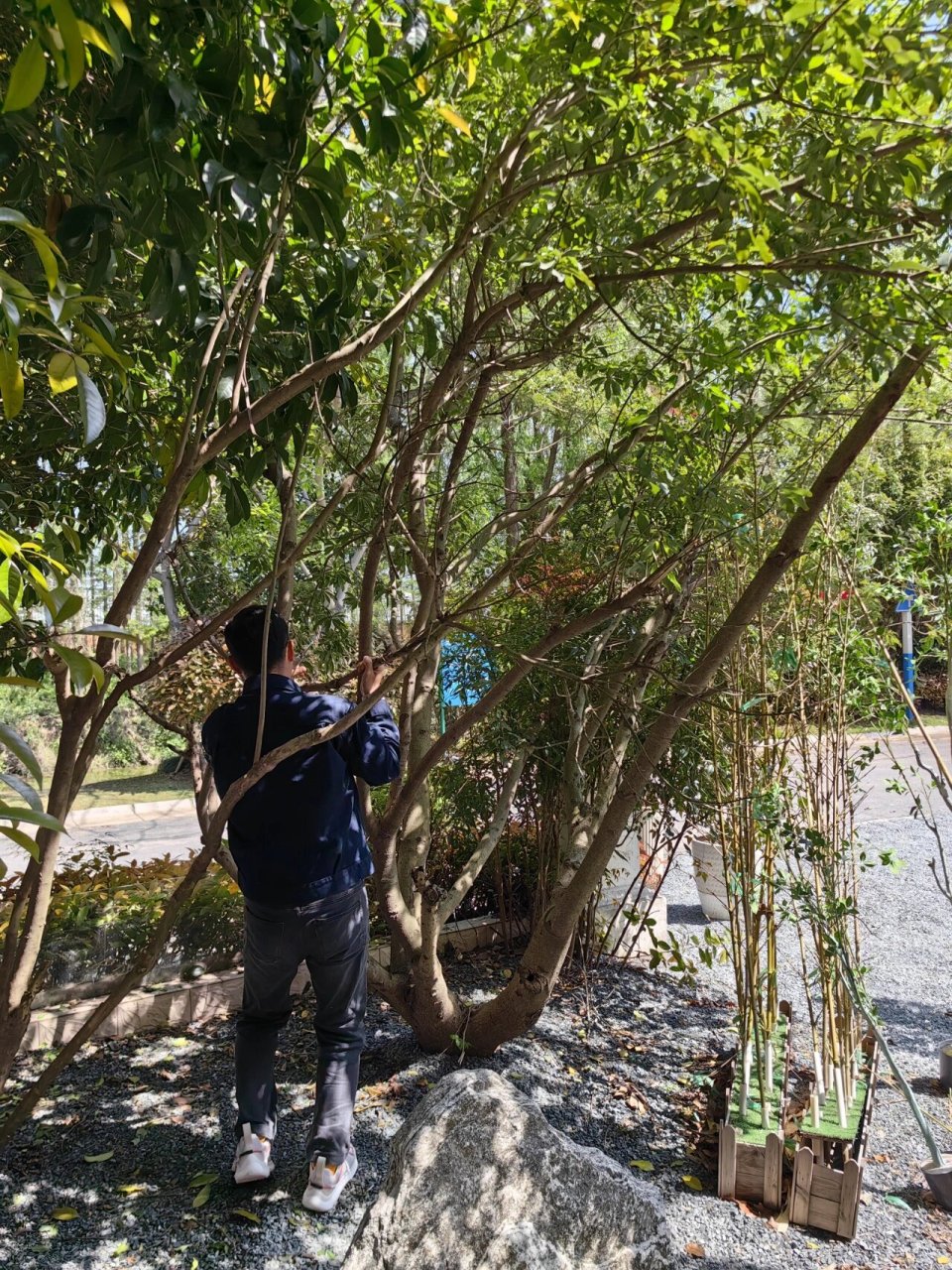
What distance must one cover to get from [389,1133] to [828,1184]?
1.44 m

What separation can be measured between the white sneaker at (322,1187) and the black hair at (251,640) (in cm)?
150

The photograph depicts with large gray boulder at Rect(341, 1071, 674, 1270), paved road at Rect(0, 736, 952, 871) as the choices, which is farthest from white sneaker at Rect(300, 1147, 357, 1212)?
paved road at Rect(0, 736, 952, 871)

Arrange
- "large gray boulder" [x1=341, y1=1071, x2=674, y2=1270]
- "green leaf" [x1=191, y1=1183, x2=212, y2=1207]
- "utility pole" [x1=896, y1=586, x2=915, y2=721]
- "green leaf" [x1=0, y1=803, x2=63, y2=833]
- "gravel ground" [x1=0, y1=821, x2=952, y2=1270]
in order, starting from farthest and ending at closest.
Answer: "utility pole" [x1=896, y1=586, x2=915, y2=721] < "green leaf" [x1=191, y1=1183, x2=212, y2=1207] < "gravel ground" [x1=0, y1=821, x2=952, y2=1270] < "large gray boulder" [x1=341, y1=1071, x2=674, y2=1270] < "green leaf" [x1=0, y1=803, x2=63, y2=833]

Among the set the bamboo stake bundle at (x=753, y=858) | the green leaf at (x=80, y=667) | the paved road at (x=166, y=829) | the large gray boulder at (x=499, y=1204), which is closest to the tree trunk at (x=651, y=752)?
the bamboo stake bundle at (x=753, y=858)

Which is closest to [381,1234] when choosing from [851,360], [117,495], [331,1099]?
[331,1099]

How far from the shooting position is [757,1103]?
10.7 ft

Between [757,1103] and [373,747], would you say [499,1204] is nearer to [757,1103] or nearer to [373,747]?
[373,747]

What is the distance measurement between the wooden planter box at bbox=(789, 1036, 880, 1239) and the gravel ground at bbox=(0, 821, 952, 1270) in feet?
0.17

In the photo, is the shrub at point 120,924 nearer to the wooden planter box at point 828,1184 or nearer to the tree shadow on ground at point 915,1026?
the wooden planter box at point 828,1184

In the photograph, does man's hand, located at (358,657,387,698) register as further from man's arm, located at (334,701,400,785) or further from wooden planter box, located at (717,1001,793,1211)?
wooden planter box, located at (717,1001,793,1211)

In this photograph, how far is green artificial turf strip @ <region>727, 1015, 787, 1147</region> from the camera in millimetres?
3037

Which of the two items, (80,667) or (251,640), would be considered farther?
(251,640)

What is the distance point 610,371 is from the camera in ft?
9.86

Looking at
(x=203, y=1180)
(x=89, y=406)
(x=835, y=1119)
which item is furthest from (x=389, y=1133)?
(x=89, y=406)
